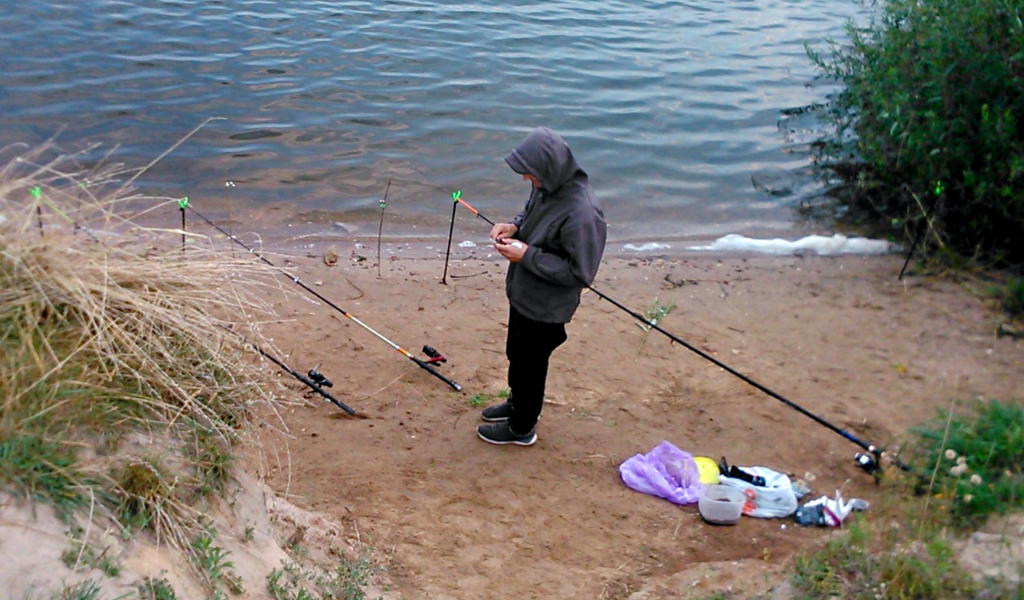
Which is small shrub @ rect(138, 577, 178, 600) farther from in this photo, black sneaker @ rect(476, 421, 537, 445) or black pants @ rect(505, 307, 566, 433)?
black sneaker @ rect(476, 421, 537, 445)

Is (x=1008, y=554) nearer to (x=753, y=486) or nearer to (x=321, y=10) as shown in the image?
(x=753, y=486)

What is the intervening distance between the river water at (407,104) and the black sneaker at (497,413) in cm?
398

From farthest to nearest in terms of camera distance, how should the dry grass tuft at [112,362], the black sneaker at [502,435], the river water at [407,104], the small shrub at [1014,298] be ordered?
1. the river water at [407,104]
2. the small shrub at [1014,298]
3. the black sneaker at [502,435]
4. the dry grass tuft at [112,362]

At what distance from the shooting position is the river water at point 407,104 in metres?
10.1

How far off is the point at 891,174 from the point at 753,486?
5.14 meters

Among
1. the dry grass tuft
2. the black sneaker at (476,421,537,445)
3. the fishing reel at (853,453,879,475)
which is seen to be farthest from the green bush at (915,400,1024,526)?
the dry grass tuft

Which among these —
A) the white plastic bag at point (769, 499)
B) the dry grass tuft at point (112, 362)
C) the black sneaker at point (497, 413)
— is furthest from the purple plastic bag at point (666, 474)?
the dry grass tuft at point (112, 362)

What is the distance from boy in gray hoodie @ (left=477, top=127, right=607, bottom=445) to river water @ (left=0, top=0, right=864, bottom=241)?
4307 millimetres

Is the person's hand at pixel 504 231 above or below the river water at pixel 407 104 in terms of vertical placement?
above

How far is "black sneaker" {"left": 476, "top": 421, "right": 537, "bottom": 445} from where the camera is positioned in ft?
17.7

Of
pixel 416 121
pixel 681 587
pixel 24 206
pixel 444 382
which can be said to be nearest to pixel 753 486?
pixel 681 587

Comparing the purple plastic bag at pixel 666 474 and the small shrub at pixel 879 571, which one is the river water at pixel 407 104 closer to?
the purple plastic bag at pixel 666 474

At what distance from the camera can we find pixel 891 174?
356 inches

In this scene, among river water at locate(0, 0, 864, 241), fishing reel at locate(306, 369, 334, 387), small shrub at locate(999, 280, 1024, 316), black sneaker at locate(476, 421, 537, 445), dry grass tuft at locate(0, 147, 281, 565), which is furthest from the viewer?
river water at locate(0, 0, 864, 241)
